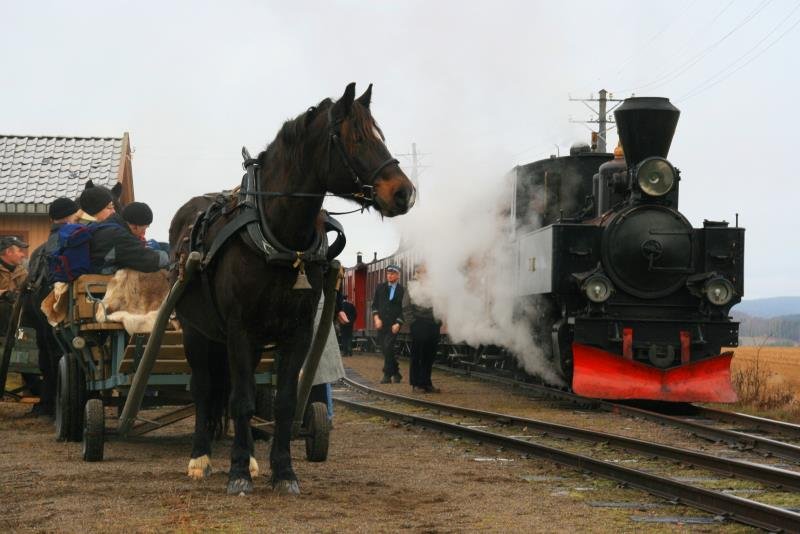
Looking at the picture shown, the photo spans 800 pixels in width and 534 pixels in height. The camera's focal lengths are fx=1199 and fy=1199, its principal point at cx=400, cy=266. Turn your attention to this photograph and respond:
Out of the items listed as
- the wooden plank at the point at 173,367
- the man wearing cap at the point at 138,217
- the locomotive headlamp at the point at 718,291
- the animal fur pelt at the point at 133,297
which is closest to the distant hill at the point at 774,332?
the locomotive headlamp at the point at 718,291

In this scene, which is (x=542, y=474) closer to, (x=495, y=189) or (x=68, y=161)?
(x=495, y=189)

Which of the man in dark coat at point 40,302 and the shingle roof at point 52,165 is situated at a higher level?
the shingle roof at point 52,165

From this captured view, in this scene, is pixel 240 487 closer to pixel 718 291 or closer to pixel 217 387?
pixel 217 387

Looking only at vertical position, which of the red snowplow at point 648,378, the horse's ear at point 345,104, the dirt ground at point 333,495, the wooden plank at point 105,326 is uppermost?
the horse's ear at point 345,104

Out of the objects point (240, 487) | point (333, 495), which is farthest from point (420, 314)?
point (240, 487)

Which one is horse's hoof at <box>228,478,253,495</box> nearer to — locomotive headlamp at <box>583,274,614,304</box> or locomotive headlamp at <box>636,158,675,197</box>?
locomotive headlamp at <box>583,274,614,304</box>

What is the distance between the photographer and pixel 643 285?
14.3m

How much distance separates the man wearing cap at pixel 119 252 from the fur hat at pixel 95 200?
184 millimetres

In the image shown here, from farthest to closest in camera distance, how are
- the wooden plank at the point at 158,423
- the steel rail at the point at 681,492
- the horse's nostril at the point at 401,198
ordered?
1. the wooden plank at the point at 158,423
2. the horse's nostril at the point at 401,198
3. the steel rail at the point at 681,492

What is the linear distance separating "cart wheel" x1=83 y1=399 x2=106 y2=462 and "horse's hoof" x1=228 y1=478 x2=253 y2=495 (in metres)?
1.90

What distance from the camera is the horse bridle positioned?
246 inches

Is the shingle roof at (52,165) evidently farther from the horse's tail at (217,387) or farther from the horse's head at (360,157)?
the horse's head at (360,157)

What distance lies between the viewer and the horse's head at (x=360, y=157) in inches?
243

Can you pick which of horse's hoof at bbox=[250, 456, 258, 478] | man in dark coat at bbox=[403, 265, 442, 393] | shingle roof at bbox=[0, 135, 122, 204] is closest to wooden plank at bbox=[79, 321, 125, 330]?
horse's hoof at bbox=[250, 456, 258, 478]
